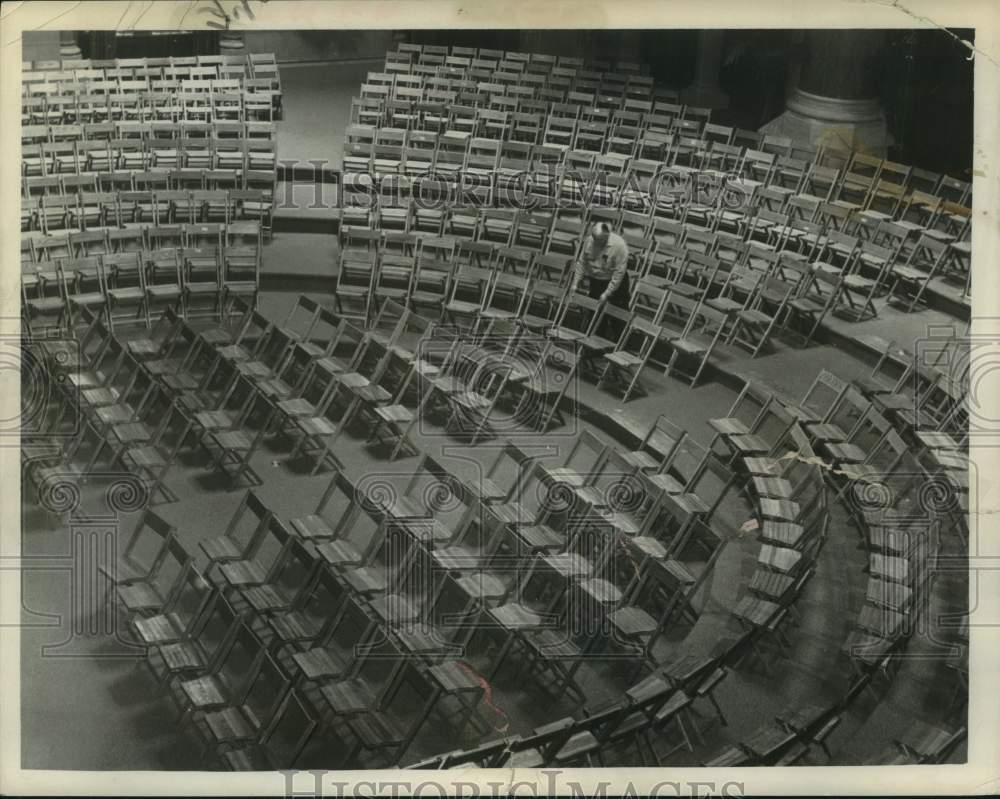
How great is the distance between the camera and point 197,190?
11.5 meters

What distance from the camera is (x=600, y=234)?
397 inches

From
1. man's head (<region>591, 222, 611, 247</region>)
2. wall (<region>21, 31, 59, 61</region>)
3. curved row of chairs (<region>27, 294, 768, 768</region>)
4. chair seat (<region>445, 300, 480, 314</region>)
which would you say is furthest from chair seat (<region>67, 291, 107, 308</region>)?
man's head (<region>591, 222, 611, 247</region>)

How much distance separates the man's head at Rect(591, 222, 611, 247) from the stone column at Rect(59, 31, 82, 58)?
427cm

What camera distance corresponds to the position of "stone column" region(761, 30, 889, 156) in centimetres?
643

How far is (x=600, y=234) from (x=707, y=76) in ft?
6.15

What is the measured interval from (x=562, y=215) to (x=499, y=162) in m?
0.95

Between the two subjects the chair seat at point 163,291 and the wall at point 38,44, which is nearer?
the wall at point 38,44

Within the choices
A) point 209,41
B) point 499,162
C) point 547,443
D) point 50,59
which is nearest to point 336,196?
point 499,162

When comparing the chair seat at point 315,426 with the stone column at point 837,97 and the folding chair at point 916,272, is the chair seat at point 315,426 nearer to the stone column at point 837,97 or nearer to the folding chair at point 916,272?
the stone column at point 837,97

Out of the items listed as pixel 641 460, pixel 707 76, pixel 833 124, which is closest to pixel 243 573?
pixel 641 460

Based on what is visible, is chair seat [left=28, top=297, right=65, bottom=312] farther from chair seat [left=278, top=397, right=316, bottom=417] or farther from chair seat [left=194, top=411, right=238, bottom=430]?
chair seat [left=278, top=397, right=316, bottom=417]

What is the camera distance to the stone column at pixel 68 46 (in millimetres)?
6166

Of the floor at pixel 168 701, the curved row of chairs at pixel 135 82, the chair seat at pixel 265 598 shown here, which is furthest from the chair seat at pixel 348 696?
the curved row of chairs at pixel 135 82

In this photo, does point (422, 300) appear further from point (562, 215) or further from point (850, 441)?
point (850, 441)
